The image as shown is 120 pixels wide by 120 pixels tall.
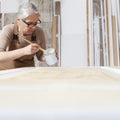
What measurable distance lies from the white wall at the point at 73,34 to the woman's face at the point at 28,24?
4.40 ft

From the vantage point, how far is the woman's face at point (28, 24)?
1489 millimetres

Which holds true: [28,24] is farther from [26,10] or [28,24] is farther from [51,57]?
[51,57]

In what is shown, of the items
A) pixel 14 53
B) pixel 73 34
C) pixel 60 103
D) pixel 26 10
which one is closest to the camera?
pixel 60 103

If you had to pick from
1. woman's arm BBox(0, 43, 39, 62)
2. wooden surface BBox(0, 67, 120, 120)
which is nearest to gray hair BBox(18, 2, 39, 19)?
woman's arm BBox(0, 43, 39, 62)

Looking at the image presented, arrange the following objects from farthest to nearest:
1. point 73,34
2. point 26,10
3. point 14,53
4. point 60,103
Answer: point 73,34 → point 26,10 → point 14,53 → point 60,103

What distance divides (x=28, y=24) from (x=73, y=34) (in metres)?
1.42

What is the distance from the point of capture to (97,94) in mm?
287

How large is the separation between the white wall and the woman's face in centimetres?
134

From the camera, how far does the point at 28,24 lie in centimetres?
150

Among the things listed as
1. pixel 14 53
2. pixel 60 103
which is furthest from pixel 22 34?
pixel 60 103

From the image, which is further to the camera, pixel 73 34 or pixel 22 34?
pixel 73 34

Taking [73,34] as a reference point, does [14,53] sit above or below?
below

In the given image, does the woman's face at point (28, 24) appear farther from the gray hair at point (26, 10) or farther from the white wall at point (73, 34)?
the white wall at point (73, 34)

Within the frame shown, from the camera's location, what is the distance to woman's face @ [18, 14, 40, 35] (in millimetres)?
1489
